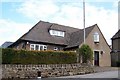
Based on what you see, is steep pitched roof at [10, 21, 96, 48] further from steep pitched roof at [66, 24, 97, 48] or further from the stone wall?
the stone wall

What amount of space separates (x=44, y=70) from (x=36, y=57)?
1.67 meters

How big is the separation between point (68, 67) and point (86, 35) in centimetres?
1274

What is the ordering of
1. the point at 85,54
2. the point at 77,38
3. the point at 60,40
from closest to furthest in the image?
the point at 85,54 < the point at 77,38 < the point at 60,40

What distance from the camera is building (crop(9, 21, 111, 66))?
39.5m

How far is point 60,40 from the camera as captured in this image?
141ft

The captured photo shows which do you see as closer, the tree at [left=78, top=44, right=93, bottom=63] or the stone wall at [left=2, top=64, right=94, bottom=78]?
the stone wall at [left=2, top=64, right=94, bottom=78]

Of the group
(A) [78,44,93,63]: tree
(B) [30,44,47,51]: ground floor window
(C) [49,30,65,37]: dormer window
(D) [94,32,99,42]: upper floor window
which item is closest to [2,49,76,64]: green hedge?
(A) [78,44,93,63]: tree

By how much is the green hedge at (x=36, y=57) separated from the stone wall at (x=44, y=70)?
657mm

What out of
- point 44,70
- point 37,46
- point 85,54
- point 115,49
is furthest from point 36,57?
point 115,49

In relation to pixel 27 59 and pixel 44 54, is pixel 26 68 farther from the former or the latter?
pixel 44 54

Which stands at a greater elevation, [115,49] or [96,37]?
[96,37]

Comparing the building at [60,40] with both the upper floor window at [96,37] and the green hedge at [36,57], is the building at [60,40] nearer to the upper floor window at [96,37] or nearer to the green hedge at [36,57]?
the upper floor window at [96,37]

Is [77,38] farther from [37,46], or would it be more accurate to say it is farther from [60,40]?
[37,46]

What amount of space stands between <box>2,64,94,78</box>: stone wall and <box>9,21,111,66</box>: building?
32.2 feet
